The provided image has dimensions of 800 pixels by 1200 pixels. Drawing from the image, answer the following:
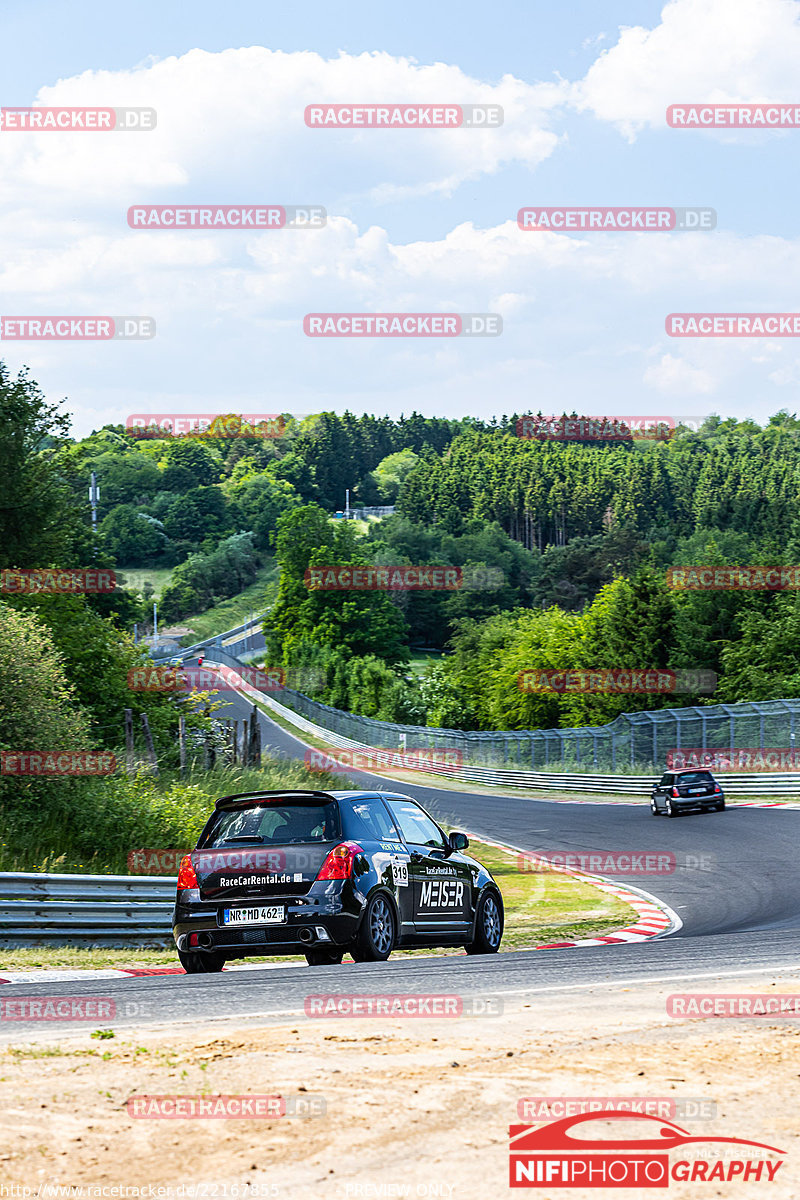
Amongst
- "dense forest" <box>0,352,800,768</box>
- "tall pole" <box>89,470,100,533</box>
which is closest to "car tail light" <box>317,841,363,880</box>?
"dense forest" <box>0,352,800,768</box>

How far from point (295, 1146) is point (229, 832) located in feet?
20.6

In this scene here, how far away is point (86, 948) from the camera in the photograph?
14.1 meters

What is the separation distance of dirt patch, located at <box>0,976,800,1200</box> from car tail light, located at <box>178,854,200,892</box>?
3346 millimetres

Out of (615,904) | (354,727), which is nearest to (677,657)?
(354,727)

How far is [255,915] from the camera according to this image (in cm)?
1102

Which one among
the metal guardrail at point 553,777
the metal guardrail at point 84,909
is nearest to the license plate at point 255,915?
the metal guardrail at point 84,909

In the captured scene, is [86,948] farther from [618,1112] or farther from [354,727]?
[354,727]

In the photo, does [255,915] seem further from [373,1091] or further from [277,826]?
[373,1091]

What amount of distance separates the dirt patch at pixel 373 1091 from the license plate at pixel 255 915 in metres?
2.85

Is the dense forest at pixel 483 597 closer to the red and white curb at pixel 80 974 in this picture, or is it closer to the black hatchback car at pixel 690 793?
the red and white curb at pixel 80 974

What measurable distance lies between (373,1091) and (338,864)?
4937 millimetres

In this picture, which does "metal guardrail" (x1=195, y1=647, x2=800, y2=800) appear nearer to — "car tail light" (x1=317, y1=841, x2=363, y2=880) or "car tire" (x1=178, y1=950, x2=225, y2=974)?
"car tire" (x1=178, y1=950, x2=225, y2=974)

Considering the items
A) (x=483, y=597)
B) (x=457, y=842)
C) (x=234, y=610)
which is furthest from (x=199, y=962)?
(x=234, y=610)

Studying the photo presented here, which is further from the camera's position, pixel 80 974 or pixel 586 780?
pixel 586 780
